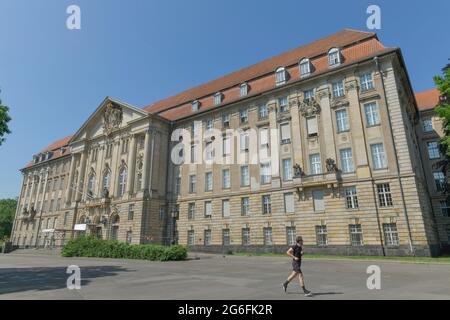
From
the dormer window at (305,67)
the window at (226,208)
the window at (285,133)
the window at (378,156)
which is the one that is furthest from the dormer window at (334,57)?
the window at (226,208)

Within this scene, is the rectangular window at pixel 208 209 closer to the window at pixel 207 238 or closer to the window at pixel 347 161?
the window at pixel 207 238

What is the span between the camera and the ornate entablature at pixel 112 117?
49375 mm

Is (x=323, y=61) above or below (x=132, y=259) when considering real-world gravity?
above

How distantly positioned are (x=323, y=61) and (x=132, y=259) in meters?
29.8

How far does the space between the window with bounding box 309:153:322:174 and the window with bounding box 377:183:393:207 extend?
19.6 feet

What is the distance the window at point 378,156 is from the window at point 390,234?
5.45m

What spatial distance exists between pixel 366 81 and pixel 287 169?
1241 centimetres

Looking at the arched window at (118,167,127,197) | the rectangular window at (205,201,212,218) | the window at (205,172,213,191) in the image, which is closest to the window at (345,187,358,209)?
the rectangular window at (205,201,212,218)

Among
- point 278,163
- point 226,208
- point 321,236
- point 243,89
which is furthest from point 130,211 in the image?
point 321,236

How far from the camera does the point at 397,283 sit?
11969 millimetres

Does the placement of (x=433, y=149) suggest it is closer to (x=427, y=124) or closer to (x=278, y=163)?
(x=427, y=124)

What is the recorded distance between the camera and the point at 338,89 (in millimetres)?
32344
